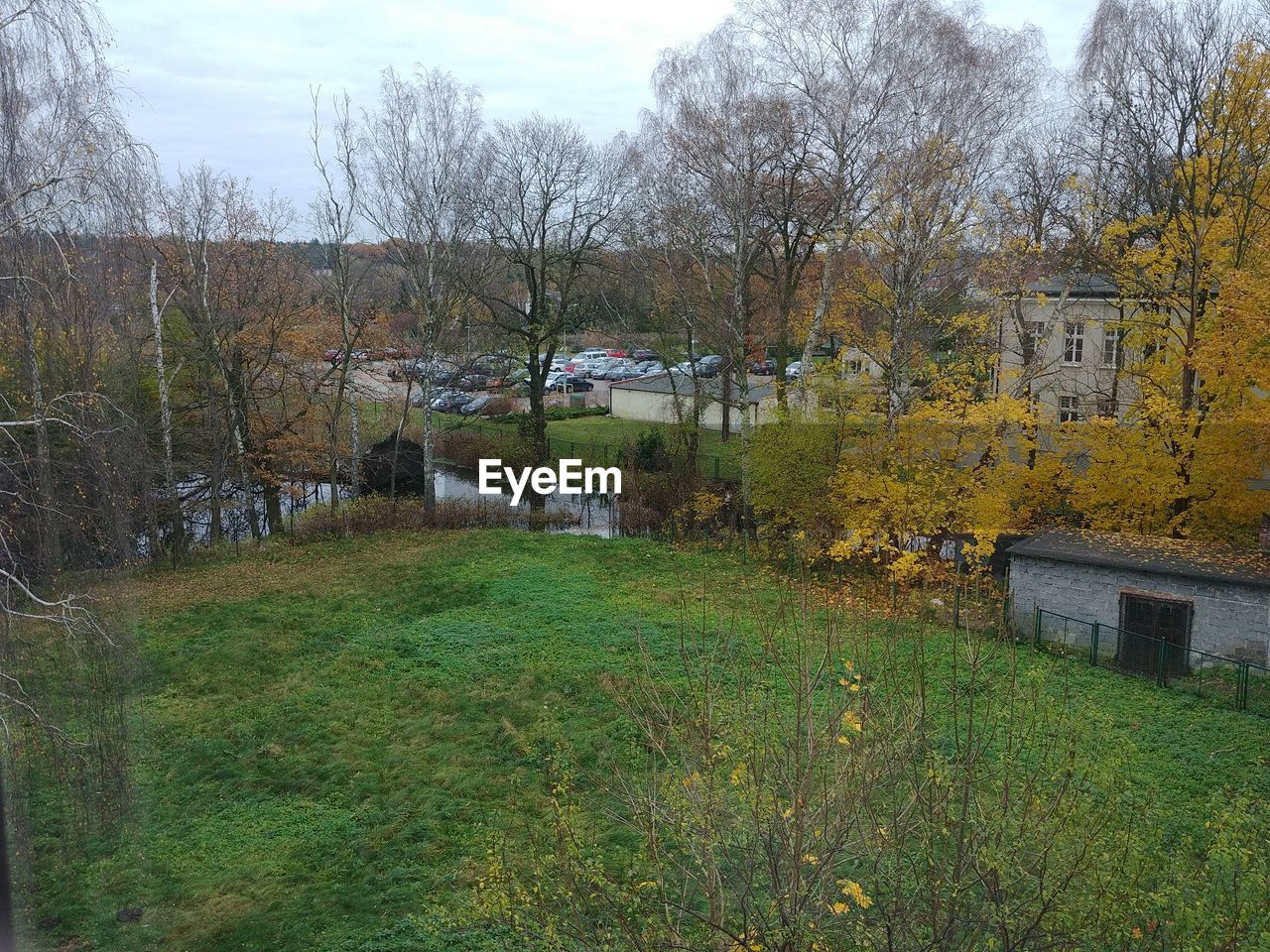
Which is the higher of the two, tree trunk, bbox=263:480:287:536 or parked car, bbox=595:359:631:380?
parked car, bbox=595:359:631:380

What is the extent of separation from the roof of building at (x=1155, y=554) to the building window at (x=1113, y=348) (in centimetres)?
477

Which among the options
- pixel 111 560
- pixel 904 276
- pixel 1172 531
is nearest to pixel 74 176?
pixel 111 560

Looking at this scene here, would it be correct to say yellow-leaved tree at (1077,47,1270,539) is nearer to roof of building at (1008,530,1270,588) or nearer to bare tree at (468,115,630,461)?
roof of building at (1008,530,1270,588)

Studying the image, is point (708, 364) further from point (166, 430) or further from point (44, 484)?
point (44, 484)

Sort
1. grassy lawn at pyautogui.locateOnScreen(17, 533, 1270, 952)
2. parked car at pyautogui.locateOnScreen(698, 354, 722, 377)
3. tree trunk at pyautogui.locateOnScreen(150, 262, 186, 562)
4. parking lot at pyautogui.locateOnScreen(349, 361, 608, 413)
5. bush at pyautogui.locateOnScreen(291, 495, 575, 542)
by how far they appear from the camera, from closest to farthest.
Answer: grassy lawn at pyautogui.locateOnScreen(17, 533, 1270, 952), tree trunk at pyautogui.locateOnScreen(150, 262, 186, 562), bush at pyautogui.locateOnScreen(291, 495, 575, 542), parking lot at pyautogui.locateOnScreen(349, 361, 608, 413), parked car at pyautogui.locateOnScreen(698, 354, 722, 377)

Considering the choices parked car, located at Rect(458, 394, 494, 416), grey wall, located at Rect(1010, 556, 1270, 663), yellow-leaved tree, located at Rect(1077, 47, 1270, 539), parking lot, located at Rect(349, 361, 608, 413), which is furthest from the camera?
parked car, located at Rect(458, 394, 494, 416)

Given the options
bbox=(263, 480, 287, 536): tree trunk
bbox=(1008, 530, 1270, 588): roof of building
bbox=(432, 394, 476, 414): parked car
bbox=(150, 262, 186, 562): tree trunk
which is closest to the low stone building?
bbox=(432, 394, 476, 414): parked car

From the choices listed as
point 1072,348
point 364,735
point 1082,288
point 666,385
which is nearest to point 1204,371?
point 1072,348

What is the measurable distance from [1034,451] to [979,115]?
22.8 ft

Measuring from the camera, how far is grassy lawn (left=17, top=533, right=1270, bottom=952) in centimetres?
732

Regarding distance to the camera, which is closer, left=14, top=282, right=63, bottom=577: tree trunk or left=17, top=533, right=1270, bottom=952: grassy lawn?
left=14, top=282, right=63, bottom=577: tree trunk

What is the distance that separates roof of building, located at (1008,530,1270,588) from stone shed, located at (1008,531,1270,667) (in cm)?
1

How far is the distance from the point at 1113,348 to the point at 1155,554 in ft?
32.9

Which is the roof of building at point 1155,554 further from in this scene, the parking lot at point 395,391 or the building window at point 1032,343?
the parking lot at point 395,391
